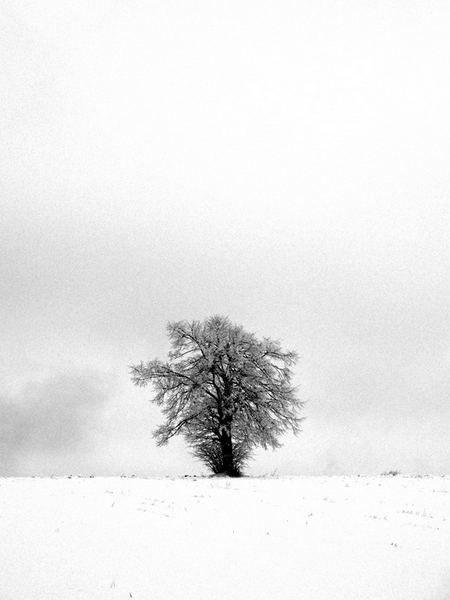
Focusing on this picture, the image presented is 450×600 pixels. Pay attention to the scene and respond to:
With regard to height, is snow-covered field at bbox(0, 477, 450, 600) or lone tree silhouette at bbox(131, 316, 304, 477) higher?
lone tree silhouette at bbox(131, 316, 304, 477)

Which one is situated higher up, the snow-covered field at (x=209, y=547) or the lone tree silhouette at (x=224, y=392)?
the lone tree silhouette at (x=224, y=392)

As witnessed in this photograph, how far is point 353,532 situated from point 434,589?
3.59 m

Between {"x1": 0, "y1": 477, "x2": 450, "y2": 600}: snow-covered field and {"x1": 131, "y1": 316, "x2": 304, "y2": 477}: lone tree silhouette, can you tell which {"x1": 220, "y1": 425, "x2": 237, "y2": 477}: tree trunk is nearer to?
{"x1": 131, "y1": 316, "x2": 304, "y2": 477}: lone tree silhouette

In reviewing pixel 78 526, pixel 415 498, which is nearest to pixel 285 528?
pixel 78 526

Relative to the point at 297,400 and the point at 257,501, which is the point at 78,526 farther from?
the point at 297,400

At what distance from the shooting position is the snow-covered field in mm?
9039

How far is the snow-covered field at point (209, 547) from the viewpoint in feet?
29.7

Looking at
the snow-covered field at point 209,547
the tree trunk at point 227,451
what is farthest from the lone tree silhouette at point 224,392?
the snow-covered field at point 209,547

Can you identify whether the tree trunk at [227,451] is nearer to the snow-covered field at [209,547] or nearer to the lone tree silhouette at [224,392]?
the lone tree silhouette at [224,392]

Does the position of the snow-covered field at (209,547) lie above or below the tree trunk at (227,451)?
below

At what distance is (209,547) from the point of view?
453 inches

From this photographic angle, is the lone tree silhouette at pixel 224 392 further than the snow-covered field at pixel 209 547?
Yes

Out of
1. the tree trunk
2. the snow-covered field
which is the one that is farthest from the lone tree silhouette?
the snow-covered field

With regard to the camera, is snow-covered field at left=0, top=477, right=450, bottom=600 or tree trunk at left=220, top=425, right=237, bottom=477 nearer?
snow-covered field at left=0, top=477, right=450, bottom=600
